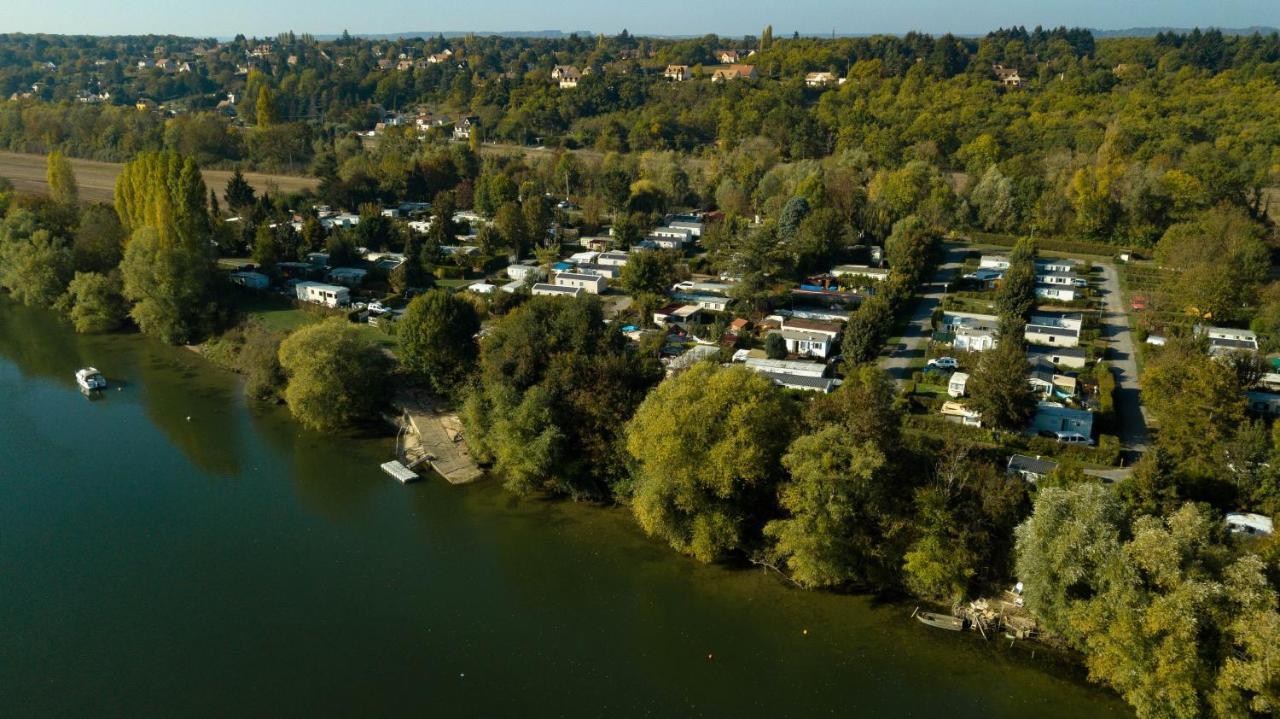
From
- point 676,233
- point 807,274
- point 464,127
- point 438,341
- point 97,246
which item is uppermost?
point 464,127

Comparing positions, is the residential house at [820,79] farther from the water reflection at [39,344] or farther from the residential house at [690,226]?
the water reflection at [39,344]

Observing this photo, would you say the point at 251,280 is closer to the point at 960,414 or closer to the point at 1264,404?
the point at 960,414

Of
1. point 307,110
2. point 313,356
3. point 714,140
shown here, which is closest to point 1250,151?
point 714,140

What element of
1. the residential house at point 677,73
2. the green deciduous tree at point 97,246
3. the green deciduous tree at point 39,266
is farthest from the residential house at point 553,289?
the residential house at point 677,73

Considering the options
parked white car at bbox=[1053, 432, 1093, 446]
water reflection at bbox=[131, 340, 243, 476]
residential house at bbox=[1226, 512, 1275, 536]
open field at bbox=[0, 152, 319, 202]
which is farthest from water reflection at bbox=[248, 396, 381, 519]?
open field at bbox=[0, 152, 319, 202]

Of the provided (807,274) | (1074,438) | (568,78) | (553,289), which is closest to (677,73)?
(568,78)

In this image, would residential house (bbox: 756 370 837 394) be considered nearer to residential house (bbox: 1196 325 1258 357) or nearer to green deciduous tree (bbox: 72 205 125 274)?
residential house (bbox: 1196 325 1258 357)

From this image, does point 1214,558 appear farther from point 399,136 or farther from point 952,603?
point 399,136
